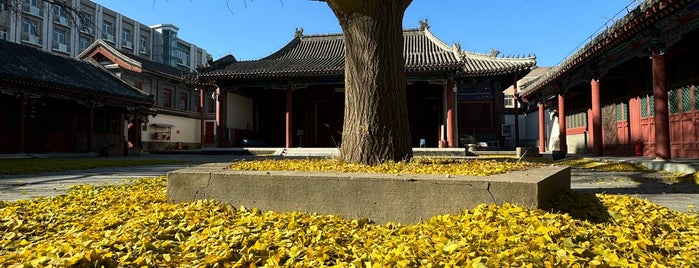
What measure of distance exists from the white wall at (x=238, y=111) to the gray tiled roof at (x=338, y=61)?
1.60 meters

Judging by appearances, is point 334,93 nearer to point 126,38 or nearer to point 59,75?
point 59,75

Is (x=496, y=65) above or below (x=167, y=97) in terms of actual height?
above

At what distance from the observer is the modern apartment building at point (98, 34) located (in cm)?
2833

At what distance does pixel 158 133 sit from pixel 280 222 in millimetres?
24979

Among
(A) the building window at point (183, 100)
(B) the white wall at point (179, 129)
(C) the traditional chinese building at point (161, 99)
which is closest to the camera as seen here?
(C) the traditional chinese building at point (161, 99)

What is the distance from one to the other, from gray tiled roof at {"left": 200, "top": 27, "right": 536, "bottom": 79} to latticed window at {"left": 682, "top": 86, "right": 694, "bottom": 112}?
7018 mm

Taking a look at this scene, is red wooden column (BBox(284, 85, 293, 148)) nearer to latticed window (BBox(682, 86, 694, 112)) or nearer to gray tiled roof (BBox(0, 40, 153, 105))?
gray tiled roof (BBox(0, 40, 153, 105))

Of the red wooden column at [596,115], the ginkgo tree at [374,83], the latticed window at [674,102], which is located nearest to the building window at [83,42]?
the ginkgo tree at [374,83]

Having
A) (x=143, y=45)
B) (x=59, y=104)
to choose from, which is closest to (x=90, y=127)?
(x=59, y=104)

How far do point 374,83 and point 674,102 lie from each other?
924 cm

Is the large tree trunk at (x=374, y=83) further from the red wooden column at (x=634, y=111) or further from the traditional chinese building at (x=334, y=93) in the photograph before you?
the traditional chinese building at (x=334, y=93)

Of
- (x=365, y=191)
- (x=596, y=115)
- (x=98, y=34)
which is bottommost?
(x=365, y=191)

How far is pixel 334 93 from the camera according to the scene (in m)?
19.2

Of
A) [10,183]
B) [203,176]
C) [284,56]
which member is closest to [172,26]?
[284,56]
